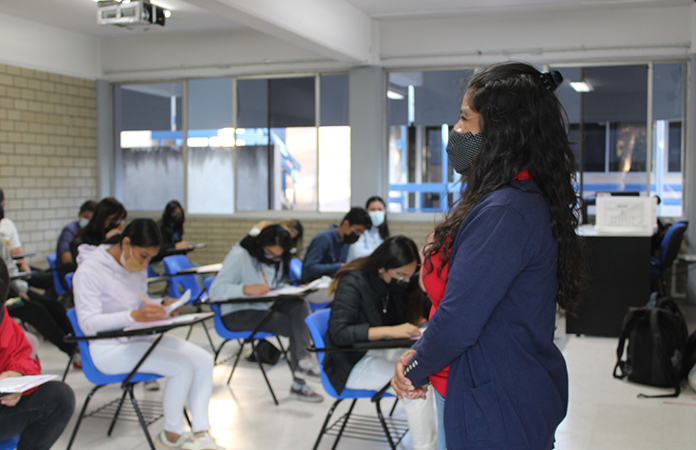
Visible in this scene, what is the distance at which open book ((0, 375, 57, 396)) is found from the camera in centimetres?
209

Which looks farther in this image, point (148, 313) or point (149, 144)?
point (149, 144)

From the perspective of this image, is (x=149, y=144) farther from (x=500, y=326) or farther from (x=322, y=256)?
(x=500, y=326)

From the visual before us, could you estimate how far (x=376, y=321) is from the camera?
302 centimetres

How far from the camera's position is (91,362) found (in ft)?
10.1

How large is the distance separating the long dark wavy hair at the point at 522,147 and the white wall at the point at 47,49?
775cm

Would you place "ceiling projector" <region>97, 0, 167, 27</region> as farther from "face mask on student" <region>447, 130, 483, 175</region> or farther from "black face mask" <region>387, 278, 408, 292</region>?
"face mask on student" <region>447, 130, 483, 175</region>

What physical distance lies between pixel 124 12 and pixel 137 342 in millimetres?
4081

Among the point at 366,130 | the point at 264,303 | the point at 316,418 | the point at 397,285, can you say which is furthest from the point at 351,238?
the point at 366,130

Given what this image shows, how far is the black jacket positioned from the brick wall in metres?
6.10

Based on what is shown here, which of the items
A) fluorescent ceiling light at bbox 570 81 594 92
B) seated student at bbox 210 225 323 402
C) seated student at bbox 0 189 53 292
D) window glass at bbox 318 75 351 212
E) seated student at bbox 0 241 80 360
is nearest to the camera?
seated student at bbox 210 225 323 402

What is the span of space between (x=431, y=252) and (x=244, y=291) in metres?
2.81

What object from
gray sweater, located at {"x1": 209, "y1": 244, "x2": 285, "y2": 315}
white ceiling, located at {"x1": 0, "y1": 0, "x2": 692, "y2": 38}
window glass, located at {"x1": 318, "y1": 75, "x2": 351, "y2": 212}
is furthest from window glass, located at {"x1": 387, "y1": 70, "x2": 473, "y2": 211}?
gray sweater, located at {"x1": 209, "y1": 244, "x2": 285, "y2": 315}

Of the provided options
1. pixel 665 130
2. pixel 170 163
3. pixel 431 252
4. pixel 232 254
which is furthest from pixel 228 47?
pixel 431 252

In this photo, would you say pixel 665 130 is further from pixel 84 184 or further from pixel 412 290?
pixel 84 184
